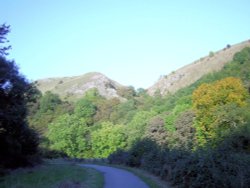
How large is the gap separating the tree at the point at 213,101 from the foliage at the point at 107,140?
2373 cm

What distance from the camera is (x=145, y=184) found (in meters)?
18.0

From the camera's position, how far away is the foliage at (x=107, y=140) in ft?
247

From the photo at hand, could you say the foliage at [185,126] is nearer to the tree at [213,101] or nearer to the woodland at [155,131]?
the woodland at [155,131]

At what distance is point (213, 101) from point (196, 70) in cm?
5926

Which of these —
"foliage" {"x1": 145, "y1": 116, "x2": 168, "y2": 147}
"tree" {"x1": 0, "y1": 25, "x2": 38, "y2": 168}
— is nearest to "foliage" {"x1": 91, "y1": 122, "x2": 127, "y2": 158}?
"foliage" {"x1": 145, "y1": 116, "x2": 168, "y2": 147}

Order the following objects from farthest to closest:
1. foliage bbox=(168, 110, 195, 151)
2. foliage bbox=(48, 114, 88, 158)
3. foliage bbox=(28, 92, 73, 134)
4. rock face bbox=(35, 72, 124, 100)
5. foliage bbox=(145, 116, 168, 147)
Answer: rock face bbox=(35, 72, 124, 100), foliage bbox=(28, 92, 73, 134), foliage bbox=(48, 114, 88, 158), foliage bbox=(168, 110, 195, 151), foliage bbox=(145, 116, 168, 147)

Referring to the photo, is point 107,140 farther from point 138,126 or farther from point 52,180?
point 52,180

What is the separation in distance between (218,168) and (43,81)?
186726 mm

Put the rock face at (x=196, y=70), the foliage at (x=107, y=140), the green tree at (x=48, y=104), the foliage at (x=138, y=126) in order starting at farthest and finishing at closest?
the rock face at (x=196, y=70) → the green tree at (x=48, y=104) → the foliage at (x=107, y=140) → the foliage at (x=138, y=126)

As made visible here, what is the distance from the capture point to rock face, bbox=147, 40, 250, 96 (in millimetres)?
101188

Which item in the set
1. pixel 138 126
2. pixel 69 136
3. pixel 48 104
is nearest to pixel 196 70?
pixel 138 126

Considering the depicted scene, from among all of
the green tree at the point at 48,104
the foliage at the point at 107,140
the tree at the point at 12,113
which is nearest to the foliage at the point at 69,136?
the foliage at the point at 107,140

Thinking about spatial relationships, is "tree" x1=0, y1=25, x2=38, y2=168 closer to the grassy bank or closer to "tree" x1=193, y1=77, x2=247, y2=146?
the grassy bank

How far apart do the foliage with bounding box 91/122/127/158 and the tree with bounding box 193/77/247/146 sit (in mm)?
23730
